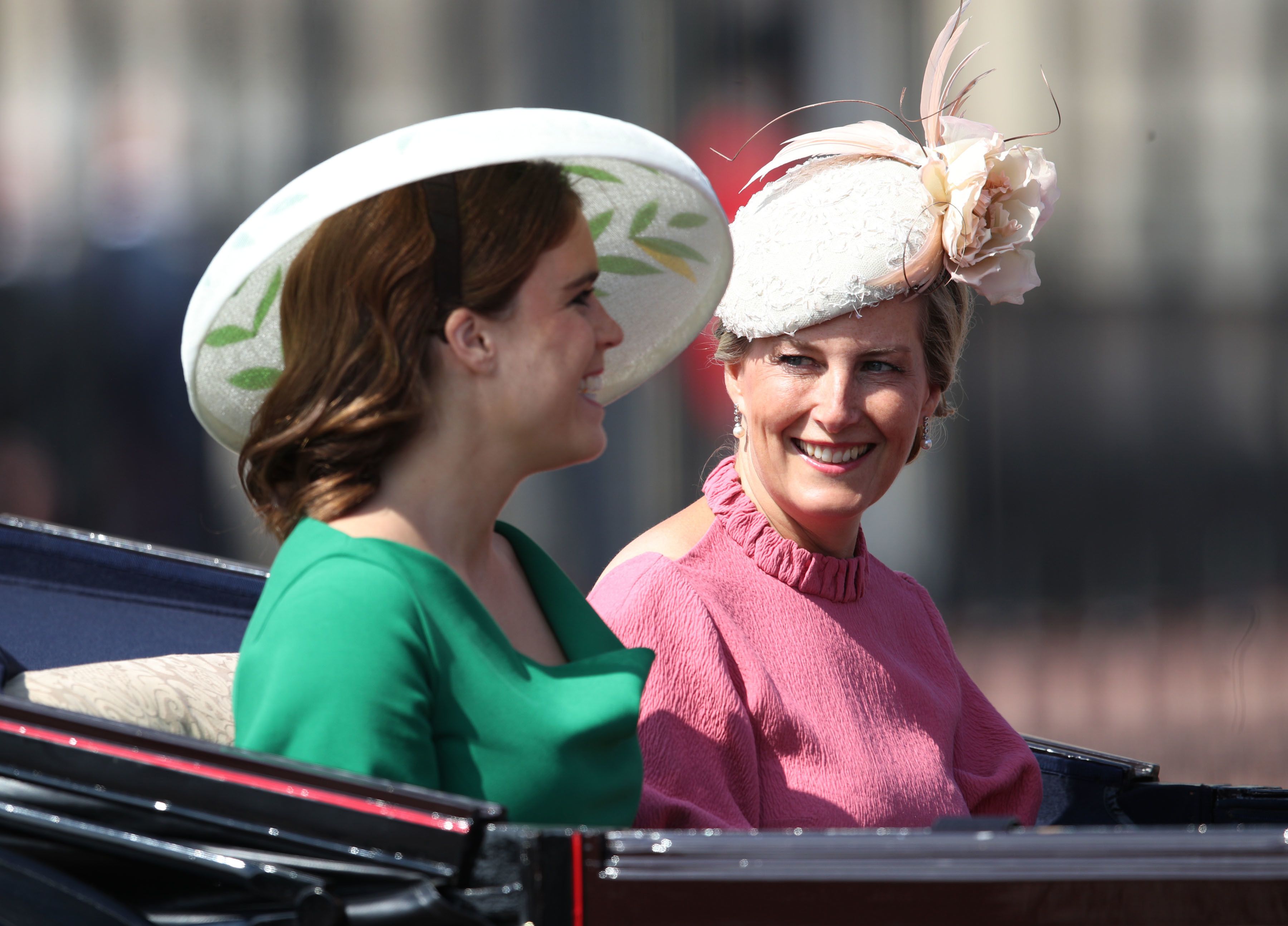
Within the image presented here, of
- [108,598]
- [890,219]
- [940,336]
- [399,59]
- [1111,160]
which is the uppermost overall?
[399,59]

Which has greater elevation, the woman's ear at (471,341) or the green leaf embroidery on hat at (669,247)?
the green leaf embroidery on hat at (669,247)

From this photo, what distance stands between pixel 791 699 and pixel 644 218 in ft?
2.17

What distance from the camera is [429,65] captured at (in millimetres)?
4383

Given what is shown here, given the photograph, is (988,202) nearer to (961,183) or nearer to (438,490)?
(961,183)

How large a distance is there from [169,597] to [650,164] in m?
1.11

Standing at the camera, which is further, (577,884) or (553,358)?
(553,358)

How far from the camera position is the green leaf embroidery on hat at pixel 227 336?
4.41 feet

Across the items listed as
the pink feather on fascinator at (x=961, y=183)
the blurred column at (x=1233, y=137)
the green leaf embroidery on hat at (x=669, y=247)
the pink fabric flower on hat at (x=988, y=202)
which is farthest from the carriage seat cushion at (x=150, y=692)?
the blurred column at (x=1233, y=137)

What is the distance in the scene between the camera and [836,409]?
1.79 metres

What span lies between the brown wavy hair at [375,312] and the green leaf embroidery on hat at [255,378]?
12 cm

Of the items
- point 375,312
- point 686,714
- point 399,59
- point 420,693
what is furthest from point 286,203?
point 399,59

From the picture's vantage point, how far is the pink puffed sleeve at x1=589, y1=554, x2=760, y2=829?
154cm

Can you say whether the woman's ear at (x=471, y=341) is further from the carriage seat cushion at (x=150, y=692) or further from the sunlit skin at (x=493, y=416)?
the carriage seat cushion at (x=150, y=692)

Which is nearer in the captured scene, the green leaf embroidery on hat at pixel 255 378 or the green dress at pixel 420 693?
the green dress at pixel 420 693
